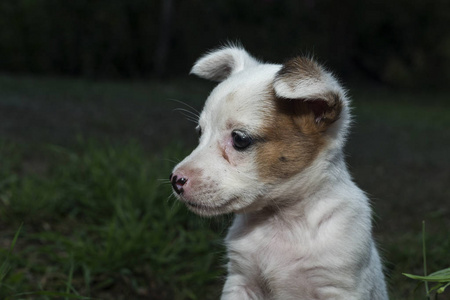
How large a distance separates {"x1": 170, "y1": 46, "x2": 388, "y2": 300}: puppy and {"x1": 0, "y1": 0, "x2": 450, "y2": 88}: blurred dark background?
30.9 feet

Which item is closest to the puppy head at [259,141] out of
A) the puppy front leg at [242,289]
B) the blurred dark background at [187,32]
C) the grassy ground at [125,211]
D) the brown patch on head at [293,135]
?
the brown patch on head at [293,135]

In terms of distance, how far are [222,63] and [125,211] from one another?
66.3 inches

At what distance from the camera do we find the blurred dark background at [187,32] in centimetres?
1330

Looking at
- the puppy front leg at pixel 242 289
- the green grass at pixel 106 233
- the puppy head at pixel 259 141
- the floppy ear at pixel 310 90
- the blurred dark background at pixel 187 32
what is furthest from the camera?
the blurred dark background at pixel 187 32

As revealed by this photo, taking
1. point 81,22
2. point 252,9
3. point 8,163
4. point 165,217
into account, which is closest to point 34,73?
point 81,22

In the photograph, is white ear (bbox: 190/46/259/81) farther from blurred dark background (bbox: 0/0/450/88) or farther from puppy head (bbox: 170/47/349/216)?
blurred dark background (bbox: 0/0/450/88)

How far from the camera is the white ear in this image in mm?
3273

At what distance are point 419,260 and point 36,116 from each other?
4.98 meters

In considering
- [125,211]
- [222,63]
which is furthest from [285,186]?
[125,211]

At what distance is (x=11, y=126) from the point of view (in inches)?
274

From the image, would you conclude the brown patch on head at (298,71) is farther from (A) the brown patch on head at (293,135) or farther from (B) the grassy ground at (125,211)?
(B) the grassy ground at (125,211)

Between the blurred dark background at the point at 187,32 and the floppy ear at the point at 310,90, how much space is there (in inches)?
371

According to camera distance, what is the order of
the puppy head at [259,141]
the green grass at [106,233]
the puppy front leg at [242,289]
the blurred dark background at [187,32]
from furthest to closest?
the blurred dark background at [187,32] < the green grass at [106,233] < the puppy front leg at [242,289] < the puppy head at [259,141]

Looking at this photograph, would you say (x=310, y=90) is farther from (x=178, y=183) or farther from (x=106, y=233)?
(x=106, y=233)
